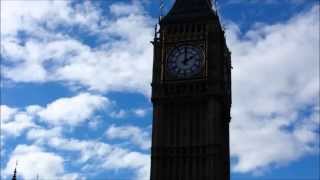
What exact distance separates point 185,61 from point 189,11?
357 inches

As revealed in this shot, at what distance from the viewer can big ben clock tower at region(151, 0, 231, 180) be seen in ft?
250

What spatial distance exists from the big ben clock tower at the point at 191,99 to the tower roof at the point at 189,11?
0.14 m

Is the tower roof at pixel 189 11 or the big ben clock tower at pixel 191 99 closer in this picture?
the big ben clock tower at pixel 191 99

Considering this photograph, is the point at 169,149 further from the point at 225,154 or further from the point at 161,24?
the point at 161,24

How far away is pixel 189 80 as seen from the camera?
7988 cm

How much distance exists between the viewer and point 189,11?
8656 cm

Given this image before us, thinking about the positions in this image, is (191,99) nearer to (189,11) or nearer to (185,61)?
(185,61)

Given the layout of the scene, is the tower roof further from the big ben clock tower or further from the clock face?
the clock face

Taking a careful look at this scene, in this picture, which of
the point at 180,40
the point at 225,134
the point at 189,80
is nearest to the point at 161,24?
the point at 180,40

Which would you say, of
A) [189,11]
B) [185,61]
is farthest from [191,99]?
[189,11]

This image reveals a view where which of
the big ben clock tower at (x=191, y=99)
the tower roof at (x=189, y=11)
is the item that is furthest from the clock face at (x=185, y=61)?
the tower roof at (x=189, y=11)

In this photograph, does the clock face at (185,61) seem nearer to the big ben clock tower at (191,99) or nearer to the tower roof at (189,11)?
the big ben clock tower at (191,99)

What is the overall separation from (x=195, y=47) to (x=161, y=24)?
6.96 m

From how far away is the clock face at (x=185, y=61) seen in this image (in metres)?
80.6
